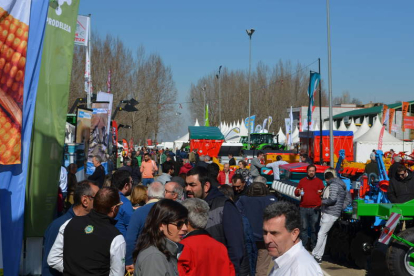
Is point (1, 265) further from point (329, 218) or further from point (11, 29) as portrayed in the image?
point (329, 218)

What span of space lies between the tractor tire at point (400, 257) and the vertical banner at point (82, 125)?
8.23 metres

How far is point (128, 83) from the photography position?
5966cm

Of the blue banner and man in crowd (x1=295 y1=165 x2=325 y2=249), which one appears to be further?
man in crowd (x1=295 y1=165 x2=325 y2=249)

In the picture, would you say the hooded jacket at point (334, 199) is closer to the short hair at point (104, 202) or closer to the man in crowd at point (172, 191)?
the man in crowd at point (172, 191)

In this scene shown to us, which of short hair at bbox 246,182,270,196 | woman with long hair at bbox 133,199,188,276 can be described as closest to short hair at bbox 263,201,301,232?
woman with long hair at bbox 133,199,188,276

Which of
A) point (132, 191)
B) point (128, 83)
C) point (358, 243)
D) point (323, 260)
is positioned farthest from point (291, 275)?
point (128, 83)

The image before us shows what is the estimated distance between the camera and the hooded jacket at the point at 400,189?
10.6 meters

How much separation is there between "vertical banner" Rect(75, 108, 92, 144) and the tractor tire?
8.23m

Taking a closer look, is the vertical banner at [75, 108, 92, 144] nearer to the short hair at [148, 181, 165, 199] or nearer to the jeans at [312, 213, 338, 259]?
the jeans at [312, 213, 338, 259]

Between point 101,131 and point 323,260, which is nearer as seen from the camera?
point 323,260

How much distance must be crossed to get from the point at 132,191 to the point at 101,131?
10.7 m

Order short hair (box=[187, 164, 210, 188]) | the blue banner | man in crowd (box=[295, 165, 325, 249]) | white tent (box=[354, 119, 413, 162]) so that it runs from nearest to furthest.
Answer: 1. the blue banner
2. short hair (box=[187, 164, 210, 188])
3. man in crowd (box=[295, 165, 325, 249])
4. white tent (box=[354, 119, 413, 162])

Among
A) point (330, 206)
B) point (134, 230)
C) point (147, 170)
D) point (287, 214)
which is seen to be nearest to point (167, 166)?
point (330, 206)

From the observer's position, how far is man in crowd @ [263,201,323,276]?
3.26 meters
